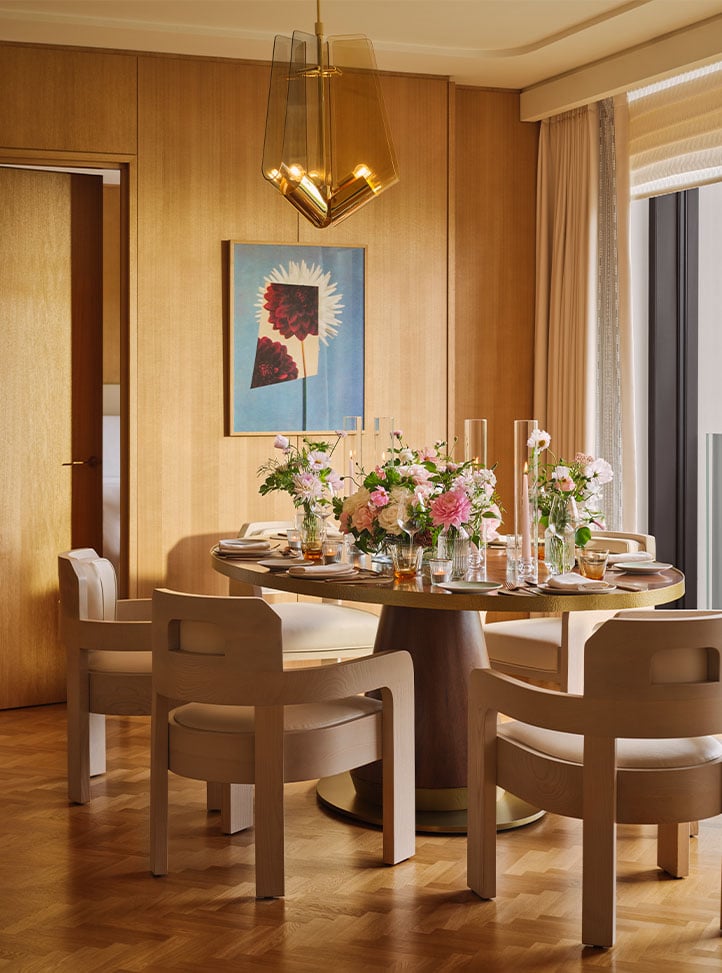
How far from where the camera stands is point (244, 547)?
4.07 meters

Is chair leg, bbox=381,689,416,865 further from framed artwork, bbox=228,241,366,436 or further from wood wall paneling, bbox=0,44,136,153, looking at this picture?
wood wall paneling, bbox=0,44,136,153

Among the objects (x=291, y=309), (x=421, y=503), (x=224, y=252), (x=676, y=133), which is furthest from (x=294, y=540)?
(x=676, y=133)

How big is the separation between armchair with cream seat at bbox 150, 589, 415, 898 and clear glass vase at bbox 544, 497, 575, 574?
1.95ft

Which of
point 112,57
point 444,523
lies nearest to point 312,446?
point 444,523

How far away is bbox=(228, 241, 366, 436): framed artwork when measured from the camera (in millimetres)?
5270

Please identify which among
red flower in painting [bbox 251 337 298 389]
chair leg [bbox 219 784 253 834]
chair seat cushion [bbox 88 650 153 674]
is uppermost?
red flower in painting [bbox 251 337 298 389]

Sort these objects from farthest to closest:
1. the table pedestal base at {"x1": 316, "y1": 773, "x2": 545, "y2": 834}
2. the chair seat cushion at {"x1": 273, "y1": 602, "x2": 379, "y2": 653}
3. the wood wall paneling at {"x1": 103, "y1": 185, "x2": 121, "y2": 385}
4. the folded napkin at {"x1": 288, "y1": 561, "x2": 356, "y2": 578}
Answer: the wood wall paneling at {"x1": 103, "y1": 185, "x2": 121, "y2": 385}
the chair seat cushion at {"x1": 273, "y1": 602, "x2": 379, "y2": 653}
the table pedestal base at {"x1": 316, "y1": 773, "x2": 545, "y2": 834}
the folded napkin at {"x1": 288, "y1": 561, "x2": 356, "y2": 578}

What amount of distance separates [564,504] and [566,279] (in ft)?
7.82

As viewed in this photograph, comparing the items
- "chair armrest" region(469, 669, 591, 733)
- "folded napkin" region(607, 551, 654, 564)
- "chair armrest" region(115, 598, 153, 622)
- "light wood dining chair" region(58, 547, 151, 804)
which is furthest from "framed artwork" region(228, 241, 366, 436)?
"chair armrest" region(469, 669, 591, 733)

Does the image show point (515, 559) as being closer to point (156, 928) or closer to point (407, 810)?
point (407, 810)

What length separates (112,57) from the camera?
5.01 meters

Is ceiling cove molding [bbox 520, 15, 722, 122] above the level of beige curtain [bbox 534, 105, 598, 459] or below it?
above

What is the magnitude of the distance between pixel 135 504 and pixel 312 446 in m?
1.35

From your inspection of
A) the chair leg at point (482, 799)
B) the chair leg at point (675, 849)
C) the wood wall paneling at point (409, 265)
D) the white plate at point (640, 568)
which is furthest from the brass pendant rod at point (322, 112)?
the chair leg at point (675, 849)
